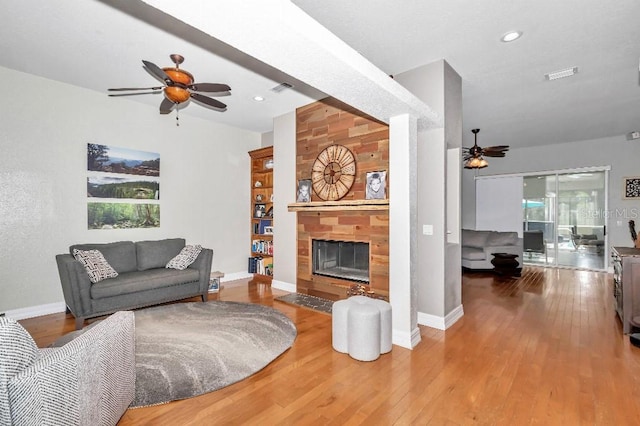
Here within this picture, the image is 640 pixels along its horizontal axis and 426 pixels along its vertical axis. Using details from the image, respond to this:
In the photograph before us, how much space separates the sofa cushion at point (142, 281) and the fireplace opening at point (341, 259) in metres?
1.84

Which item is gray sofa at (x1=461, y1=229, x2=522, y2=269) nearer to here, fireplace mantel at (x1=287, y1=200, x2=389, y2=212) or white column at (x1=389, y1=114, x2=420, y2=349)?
fireplace mantel at (x1=287, y1=200, x2=389, y2=212)

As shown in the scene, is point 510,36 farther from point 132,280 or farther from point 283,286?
point 132,280

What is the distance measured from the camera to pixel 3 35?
119 inches

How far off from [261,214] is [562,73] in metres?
5.15

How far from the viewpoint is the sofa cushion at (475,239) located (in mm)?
7083

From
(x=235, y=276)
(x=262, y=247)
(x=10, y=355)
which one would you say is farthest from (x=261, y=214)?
(x=10, y=355)

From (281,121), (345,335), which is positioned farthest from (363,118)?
(345,335)

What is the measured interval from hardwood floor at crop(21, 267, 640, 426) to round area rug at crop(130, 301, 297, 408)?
126mm

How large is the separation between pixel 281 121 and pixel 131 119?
93.3 inches

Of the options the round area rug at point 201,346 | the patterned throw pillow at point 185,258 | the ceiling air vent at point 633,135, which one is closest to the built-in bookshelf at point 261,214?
the patterned throw pillow at point 185,258

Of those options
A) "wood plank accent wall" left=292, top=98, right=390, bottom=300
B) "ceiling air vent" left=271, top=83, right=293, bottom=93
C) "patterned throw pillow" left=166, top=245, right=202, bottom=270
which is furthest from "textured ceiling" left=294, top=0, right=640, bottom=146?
"patterned throw pillow" left=166, top=245, right=202, bottom=270

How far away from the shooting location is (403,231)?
306 cm

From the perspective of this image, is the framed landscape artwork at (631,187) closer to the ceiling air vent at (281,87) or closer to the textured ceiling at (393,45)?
the textured ceiling at (393,45)

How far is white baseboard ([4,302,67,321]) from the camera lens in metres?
3.82
